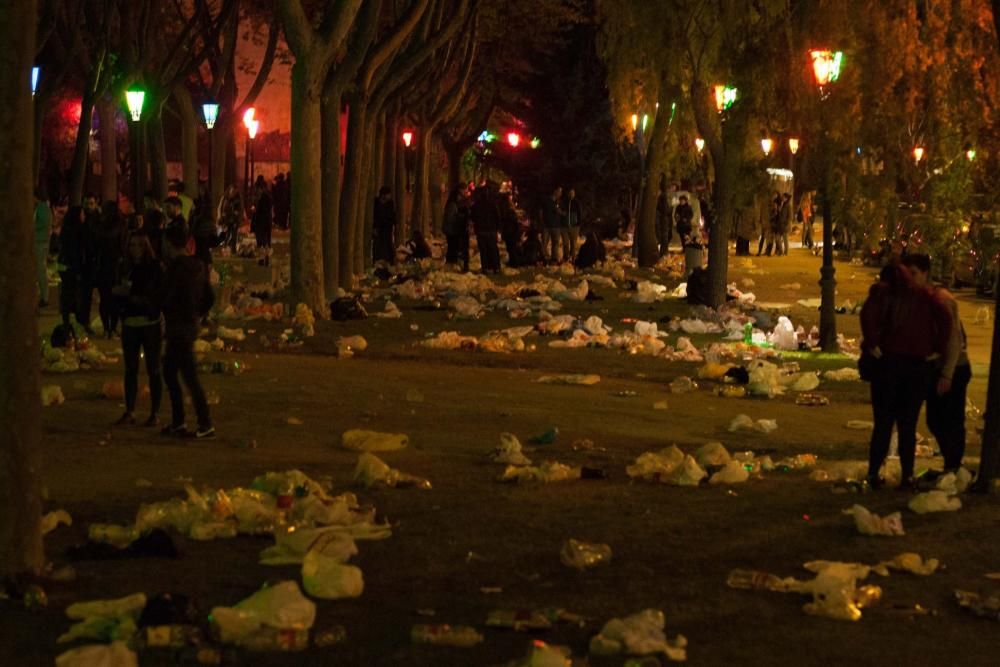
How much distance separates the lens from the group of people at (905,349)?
1109 cm

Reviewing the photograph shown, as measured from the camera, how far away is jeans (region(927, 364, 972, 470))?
11.8 m

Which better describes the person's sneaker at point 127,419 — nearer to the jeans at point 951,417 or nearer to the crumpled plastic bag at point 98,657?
the jeans at point 951,417

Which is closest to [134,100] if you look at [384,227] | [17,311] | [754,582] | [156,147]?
[156,147]

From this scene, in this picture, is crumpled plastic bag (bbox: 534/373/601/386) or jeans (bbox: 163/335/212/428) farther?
crumpled plastic bag (bbox: 534/373/601/386)

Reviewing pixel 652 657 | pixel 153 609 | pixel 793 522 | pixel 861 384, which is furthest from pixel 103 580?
pixel 861 384

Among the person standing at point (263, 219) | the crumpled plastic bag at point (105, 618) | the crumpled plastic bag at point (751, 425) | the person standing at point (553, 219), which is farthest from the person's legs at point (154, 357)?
the person standing at point (263, 219)

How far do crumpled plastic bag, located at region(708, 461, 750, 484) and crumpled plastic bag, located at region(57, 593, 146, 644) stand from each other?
16.4 ft

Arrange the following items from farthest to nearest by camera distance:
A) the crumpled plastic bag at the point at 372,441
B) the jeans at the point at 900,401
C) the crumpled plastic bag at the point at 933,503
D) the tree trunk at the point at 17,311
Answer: the crumpled plastic bag at the point at 372,441, the jeans at the point at 900,401, the crumpled plastic bag at the point at 933,503, the tree trunk at the point at 17,311

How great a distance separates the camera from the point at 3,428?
309 inches

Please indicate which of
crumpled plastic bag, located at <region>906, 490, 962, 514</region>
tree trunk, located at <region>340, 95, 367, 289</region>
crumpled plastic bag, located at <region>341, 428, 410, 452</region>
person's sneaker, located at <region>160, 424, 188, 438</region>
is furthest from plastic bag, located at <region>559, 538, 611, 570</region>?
tree trunk, located at <region>340, 95, 367, 289</region>

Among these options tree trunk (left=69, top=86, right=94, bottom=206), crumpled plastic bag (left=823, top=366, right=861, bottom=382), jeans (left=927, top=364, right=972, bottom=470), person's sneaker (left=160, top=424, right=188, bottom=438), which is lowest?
crumpled plastic bag (left=823, top=366, right=861, bottom=382)

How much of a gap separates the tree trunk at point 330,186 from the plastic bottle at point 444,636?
58.0 feet

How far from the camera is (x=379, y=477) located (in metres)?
11.1

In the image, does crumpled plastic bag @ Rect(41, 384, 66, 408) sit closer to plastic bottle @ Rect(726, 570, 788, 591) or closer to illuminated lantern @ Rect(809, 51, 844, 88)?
plastic bottle @ Rect(726, 570, 788, 591)
